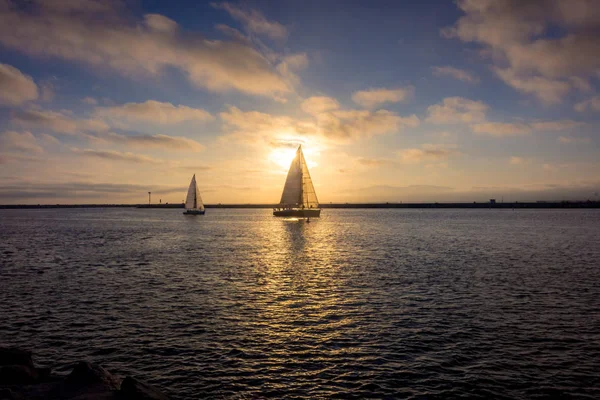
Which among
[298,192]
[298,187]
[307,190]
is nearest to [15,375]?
[298,187]

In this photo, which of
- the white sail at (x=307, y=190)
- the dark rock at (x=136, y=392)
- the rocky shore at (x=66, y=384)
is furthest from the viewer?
the white sail at (x=307, y=190)

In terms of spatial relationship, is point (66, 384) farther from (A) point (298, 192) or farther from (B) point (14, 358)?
(A) point (298, 192)

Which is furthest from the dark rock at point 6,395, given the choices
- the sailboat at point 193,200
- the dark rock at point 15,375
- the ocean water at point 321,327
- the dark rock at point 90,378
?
the sailboat at point 193,200

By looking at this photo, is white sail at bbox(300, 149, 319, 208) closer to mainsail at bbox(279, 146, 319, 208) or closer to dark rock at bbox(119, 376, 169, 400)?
mainsail at bbox(279, 146, 319, 208)

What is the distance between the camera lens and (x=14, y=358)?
13125 mm

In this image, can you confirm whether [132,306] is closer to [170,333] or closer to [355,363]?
[170,333]

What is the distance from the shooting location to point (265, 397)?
1206cm

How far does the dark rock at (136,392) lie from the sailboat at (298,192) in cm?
10592

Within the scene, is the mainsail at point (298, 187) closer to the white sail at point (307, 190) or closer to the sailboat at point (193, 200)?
the white sail at point (307, 190)

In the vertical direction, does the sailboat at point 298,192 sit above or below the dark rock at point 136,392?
above

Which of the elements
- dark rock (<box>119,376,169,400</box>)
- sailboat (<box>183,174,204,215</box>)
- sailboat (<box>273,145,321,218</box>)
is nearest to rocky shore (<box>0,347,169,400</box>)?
dark rock (<box>119,376,169,400</box>)

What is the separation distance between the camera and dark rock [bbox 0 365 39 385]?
1207 cm

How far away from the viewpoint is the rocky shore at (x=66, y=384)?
35.0 ft

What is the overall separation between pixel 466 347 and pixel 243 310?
1176 centimetres
